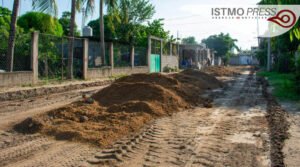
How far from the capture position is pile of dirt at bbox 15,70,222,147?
16.1 feet

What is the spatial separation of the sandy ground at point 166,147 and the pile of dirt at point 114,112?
0.25m

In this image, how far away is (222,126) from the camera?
5.78 metres

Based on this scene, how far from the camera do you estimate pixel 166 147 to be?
173 inches

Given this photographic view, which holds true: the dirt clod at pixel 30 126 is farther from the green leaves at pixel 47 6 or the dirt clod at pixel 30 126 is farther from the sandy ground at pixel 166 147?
the green leaves at pixel 47 6

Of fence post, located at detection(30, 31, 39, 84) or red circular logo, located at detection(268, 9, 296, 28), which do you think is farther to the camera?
fence post, located at detection(30, 31, 39, 84)

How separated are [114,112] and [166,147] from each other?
7.54 ft

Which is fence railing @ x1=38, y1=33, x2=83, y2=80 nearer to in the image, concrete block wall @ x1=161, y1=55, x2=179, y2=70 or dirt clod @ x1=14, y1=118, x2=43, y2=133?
dirt clod @ x1=14, y1=118, x2=43, y2=133

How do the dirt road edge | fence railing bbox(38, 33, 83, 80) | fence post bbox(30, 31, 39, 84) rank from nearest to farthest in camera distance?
the dirt road edge, fence post bbox(30, 31, 39, 84), fence railing bbox(38, 33, 83, 80)

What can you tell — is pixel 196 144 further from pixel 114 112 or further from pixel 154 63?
pixel 154 63

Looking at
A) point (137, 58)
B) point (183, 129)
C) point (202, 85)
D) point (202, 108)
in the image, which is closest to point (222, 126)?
point (183, 129)

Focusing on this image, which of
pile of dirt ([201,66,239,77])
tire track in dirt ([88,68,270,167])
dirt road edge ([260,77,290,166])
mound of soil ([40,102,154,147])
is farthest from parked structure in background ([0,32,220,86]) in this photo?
dirt road edge ([260,77,290,166])

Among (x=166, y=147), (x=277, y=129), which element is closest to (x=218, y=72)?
(x=277, y=129)

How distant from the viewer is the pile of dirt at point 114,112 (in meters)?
4.91

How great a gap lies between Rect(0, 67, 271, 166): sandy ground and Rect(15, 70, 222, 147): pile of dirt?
0.25m
